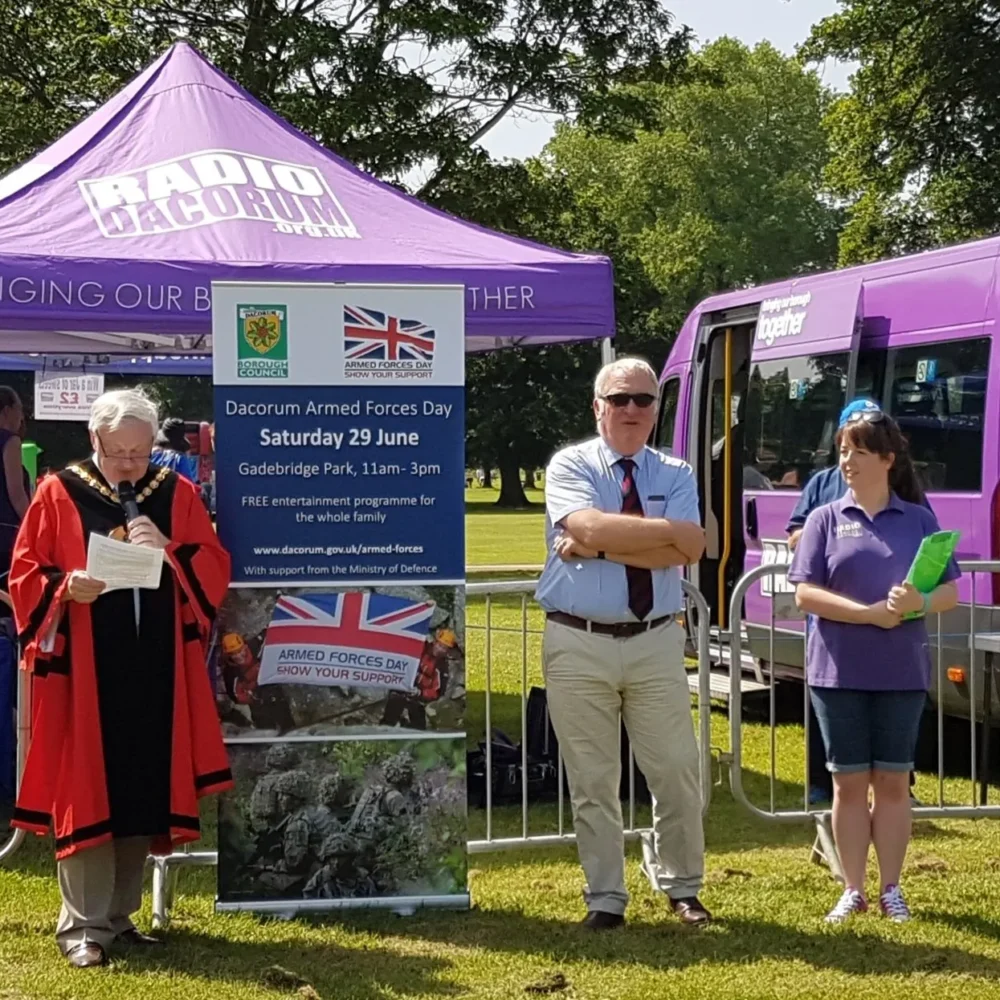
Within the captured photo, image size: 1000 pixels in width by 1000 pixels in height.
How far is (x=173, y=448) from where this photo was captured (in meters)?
10.5

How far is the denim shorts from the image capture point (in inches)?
204

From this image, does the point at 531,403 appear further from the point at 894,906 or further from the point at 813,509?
the point at 894,906

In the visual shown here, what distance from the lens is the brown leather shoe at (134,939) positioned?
5008 mm

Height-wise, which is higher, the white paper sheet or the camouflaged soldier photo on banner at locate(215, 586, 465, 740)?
the white paper sheet

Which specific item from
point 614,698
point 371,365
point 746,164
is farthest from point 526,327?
point 746,164

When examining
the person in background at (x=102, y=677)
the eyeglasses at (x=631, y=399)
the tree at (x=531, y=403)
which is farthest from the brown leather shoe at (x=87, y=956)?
the tree at (x=531, y=403)

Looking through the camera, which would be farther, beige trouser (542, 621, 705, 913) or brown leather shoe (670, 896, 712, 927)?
brown leather shoe (670, 896, 712, 927)

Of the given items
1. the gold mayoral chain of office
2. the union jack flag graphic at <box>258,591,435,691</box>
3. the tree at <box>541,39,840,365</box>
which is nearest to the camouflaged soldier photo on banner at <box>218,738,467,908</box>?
the union jack flag graphic at <box>258,591,435,691</box>

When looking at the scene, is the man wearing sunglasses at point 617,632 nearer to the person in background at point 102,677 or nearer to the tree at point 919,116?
the person in background at point 102,677

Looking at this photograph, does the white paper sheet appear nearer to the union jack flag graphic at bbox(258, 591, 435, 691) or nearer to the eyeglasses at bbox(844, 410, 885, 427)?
the union jack flag graphic at bbox(258, 591, 435, 691)

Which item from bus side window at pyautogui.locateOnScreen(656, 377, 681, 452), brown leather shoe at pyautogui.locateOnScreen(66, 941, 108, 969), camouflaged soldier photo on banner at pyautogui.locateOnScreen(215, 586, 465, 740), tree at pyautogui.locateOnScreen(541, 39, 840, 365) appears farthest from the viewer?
tree at pyautogui.locateOnScreen(541, 39, 840, 365)

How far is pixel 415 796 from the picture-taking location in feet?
17.6

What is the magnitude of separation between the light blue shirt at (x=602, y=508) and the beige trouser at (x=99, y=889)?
160 centimetres

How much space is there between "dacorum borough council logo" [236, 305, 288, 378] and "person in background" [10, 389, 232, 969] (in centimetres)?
46
